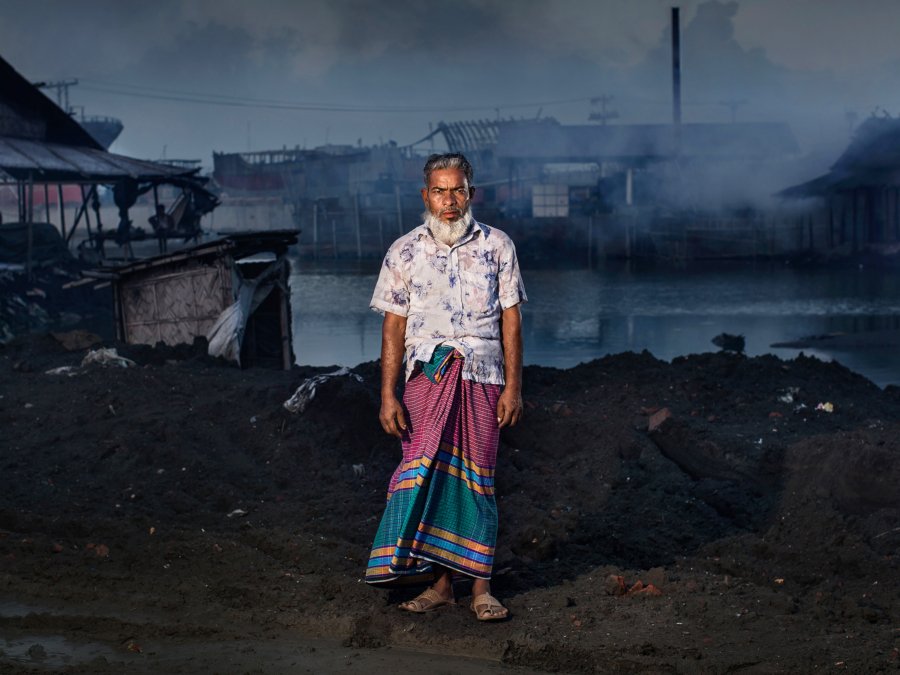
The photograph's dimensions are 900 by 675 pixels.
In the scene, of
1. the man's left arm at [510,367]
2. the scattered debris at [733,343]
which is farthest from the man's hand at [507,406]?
the scattered debris at [733,343]

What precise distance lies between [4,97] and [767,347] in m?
15.4

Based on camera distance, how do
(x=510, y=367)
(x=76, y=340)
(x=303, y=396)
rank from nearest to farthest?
(x=510, y=367), (x=303, y=396), (x=76, y=340)

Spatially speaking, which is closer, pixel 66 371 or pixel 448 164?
pixel 448 164

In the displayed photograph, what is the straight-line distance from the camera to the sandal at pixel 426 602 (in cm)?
383

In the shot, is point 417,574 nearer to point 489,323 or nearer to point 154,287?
point 489,323

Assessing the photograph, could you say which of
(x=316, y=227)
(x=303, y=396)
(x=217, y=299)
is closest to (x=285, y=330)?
(x=217, y=299)

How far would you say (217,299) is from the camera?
10773 millimetres

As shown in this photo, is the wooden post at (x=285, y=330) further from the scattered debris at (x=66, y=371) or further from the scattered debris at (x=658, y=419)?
the scattered debris at (x=658, y=419)

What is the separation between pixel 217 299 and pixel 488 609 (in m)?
7.53

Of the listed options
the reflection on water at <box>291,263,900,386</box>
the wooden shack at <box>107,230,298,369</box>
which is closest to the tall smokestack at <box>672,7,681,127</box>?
the reflection on water at <box>291,263,900,386</box>

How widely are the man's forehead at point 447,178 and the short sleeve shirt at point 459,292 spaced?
0.17 metres

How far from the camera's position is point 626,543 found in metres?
4.86

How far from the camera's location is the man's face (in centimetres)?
379

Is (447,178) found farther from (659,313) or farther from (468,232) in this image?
(659,313)
